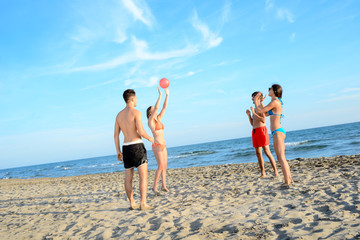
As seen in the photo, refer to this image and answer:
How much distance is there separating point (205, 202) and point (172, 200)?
2.40ft

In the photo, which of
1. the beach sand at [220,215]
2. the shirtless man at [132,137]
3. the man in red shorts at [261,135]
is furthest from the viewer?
the man in red shorts at [261,135]

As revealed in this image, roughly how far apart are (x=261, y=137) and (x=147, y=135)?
288 cm

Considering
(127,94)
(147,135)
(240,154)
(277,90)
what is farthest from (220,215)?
(240,154)

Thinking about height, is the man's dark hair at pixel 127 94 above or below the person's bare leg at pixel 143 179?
above

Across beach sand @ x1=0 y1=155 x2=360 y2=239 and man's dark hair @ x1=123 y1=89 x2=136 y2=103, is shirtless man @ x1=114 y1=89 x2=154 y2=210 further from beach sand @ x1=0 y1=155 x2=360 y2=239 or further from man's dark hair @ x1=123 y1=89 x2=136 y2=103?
beach sand @ x1=0 y1=155 x2=360 y2=239

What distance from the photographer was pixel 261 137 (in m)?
5.66

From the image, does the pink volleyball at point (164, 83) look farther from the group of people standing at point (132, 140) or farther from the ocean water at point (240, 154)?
the ocean water at point (240, 154)

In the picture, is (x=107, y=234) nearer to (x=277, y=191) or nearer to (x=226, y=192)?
(x=226, y=192)

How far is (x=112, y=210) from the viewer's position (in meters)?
4.54

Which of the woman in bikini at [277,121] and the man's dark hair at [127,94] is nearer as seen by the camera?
the man's dark hair at [127,94]

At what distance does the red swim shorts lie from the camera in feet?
18.5

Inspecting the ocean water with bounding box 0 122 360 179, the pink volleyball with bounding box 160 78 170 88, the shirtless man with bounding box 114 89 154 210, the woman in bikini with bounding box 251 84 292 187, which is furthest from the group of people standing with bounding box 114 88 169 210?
the ocean water with bounding box 0 122 360 179

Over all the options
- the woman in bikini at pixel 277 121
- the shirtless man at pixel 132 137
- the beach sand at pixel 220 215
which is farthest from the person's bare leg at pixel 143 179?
the woman in bikini at pixel 277 121

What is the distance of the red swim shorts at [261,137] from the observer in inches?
221
